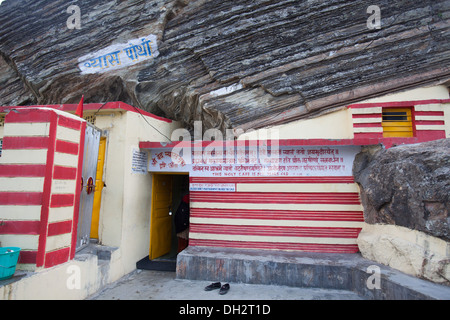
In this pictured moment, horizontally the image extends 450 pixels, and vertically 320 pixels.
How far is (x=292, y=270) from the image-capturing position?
16.0ft

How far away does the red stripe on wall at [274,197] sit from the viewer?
18.3 ft

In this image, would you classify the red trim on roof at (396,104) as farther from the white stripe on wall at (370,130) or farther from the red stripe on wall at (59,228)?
the red stripe on wall at (59,228)

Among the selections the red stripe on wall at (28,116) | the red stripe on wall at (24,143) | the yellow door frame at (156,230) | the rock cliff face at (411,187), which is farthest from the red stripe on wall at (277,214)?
the red stripe on wall at (28,116)

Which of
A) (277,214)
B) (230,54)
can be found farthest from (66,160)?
(230,54)

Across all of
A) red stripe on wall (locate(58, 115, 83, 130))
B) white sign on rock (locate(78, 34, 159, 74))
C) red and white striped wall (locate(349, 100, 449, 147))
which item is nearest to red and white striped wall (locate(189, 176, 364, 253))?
red and white striped wall (locate(349, 100, 449, 147))

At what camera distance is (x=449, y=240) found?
11.7ft

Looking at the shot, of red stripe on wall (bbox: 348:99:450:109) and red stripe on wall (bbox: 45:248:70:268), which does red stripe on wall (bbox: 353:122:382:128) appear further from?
red stripe on wall (bbox: 45:248:70:268)

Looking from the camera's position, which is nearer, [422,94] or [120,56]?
[422,94]

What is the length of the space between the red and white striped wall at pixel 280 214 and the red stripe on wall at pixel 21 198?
322 cm

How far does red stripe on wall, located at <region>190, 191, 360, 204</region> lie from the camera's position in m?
5.57

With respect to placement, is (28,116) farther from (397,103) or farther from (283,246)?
(397,103)

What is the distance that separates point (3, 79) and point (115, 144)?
7.79 metres

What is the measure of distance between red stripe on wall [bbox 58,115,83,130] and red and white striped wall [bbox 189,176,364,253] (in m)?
2.82

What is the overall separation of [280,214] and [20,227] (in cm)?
484
